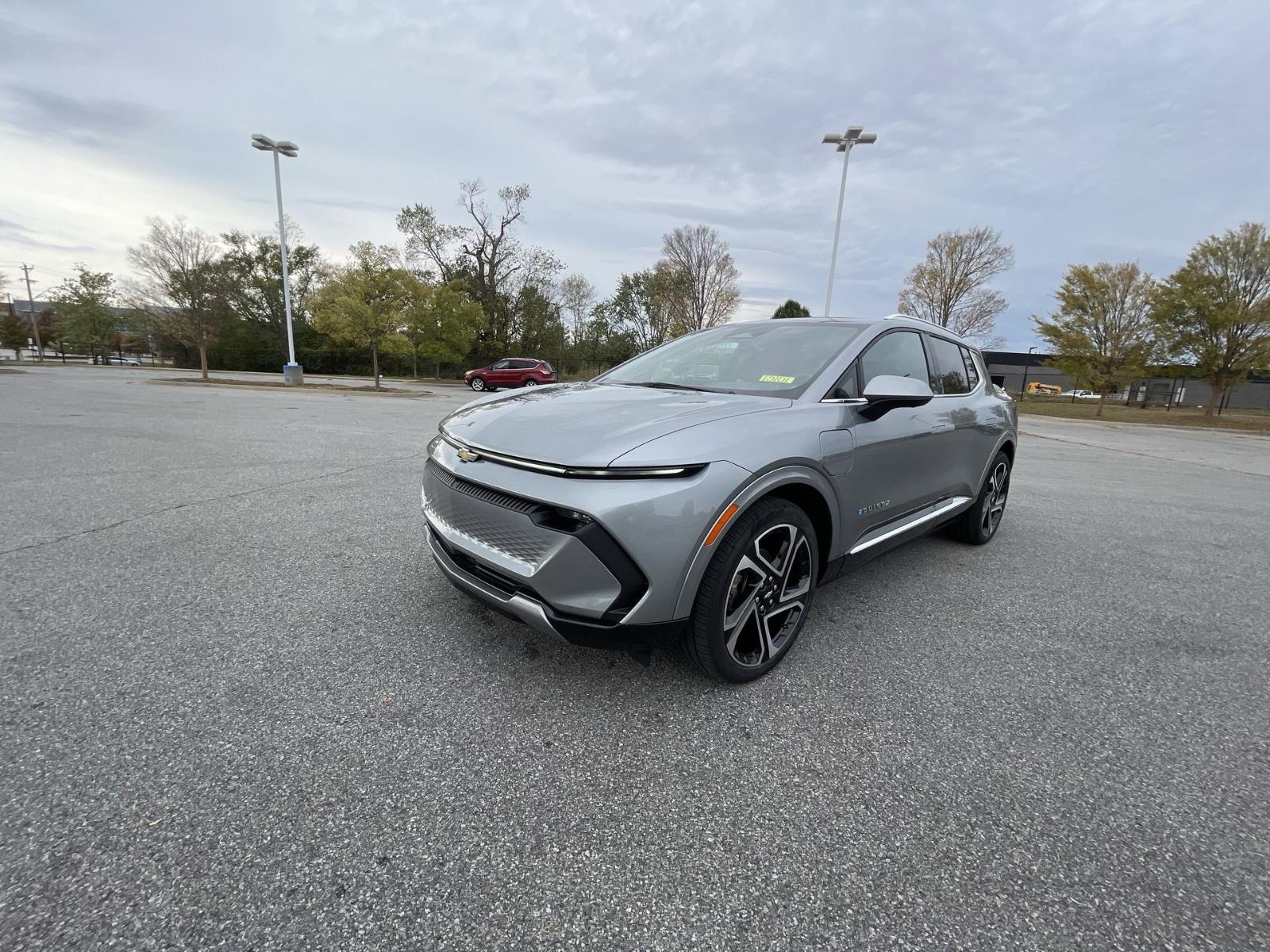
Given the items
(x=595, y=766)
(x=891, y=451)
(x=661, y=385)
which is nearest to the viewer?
(x=595, y=766)

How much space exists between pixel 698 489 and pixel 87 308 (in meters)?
54.6

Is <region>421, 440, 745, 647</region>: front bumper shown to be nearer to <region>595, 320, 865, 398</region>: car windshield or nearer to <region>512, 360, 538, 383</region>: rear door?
<region>595, 320, 865, 398</region>: car windshield

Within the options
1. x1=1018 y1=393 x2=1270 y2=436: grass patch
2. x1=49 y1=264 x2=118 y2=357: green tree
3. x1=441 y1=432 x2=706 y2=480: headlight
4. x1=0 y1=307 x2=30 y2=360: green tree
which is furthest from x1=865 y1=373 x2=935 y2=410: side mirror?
x1=0 y1=307 x2=30 y2=360: green tree

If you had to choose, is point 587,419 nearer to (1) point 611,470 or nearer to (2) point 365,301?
(1) point 611,470

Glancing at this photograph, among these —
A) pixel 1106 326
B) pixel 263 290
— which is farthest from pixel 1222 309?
pixel 263 290

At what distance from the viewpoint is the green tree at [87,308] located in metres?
38.5

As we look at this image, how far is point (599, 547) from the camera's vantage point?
183 centimetres

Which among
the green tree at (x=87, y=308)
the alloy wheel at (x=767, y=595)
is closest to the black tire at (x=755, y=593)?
the alloy wheel at (x=767, y=595)

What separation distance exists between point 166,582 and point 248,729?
170 centimetres

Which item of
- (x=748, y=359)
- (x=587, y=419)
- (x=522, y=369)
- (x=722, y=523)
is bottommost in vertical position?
(x=722, y=523)

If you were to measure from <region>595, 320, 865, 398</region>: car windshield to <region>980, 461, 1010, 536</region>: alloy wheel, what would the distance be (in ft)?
7.09

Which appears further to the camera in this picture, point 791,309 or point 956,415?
point 791,309

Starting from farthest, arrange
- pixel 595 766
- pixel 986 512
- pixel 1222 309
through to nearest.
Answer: pixel 1222 309
pixel 986 512
pixel 595 766

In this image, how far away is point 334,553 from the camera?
3.53m
